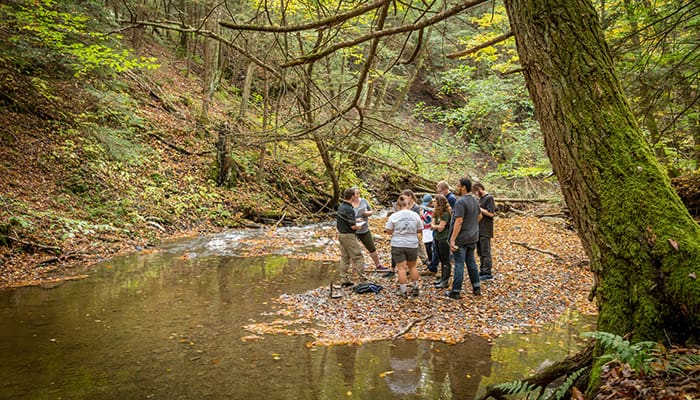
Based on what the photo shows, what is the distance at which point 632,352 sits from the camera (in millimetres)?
2566

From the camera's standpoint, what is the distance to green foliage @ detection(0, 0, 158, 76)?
10383mm

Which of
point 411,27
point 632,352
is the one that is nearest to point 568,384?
point 632,352

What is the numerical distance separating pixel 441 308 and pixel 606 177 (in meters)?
5.04

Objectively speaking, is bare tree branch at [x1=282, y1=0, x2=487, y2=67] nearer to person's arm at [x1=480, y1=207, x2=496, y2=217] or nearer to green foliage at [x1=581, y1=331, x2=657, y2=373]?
green foliage at [x1=581, y1=331, x2=657, y2=373]

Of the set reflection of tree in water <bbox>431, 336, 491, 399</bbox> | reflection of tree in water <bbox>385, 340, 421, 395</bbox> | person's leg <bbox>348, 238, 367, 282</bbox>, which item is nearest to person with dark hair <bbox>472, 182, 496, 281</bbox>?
person's leg <bbox>348, 238, 367, 282</bbox>

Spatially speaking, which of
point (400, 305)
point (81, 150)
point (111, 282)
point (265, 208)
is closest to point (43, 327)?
point (111, 282)

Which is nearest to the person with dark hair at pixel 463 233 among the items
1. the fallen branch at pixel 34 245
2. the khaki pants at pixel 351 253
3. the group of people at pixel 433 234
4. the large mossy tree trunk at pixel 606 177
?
the group of people at pixel 433 234

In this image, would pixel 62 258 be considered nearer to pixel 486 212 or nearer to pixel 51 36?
pixel 51 36

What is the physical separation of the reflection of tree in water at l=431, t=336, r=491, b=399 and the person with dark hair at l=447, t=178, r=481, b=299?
1706 mm

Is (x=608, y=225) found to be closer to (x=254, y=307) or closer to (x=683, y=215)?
(x=683, y=215)

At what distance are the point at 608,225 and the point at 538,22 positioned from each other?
4.55 ft

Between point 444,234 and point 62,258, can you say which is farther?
point 62,258

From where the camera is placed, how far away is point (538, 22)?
2.97m

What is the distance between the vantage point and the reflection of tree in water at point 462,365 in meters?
4.76
